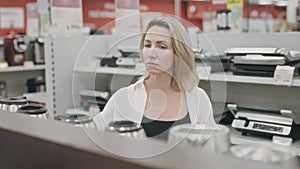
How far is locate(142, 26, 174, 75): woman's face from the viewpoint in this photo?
970 mm

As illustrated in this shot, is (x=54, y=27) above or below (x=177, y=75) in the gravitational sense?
above

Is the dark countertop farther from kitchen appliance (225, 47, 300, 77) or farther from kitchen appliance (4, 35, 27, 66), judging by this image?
kitchen appliance (4, 35, 27, 66)

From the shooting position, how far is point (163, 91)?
1.12 meters

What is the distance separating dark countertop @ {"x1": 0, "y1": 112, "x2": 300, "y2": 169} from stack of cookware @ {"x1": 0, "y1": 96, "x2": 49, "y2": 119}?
0.09 metres

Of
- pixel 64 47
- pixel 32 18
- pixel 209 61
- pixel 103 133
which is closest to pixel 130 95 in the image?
pixel 103 133

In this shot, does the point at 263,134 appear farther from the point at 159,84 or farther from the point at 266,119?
the point at 159,84

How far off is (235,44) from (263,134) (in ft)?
2.17

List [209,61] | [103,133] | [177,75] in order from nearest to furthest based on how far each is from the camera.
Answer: [103,133] → [177,75] → [209,61]

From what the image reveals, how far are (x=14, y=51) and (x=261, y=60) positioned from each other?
233 centimetres

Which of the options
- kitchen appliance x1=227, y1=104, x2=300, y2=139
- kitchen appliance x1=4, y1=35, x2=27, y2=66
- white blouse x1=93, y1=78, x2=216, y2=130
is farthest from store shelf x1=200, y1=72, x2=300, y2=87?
kitchen appliance x1=4, y1=35, x2=27, y2=66

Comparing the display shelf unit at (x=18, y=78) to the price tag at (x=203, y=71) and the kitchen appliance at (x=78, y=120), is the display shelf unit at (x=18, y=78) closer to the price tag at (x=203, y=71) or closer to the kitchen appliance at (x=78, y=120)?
the price tag at (x=203, y=71)

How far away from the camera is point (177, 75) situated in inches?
42.5

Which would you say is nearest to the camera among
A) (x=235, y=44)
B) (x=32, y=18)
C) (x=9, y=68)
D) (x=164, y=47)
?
(x=164, y=47)

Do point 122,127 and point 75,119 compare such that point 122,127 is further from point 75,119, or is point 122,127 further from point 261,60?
point 261,60
